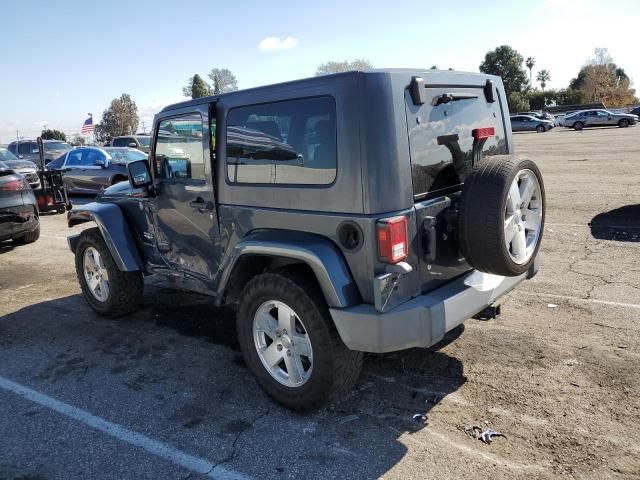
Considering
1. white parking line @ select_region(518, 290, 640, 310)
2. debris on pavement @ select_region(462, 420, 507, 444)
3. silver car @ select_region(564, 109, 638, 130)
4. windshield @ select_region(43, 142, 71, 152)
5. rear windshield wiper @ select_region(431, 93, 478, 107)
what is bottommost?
debris on pavement @ select_region(462, 420, 507, 444)

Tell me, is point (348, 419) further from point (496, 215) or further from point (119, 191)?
point (119, 191)

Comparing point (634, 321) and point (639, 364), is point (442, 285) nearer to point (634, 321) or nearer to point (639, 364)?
point (639, 364)

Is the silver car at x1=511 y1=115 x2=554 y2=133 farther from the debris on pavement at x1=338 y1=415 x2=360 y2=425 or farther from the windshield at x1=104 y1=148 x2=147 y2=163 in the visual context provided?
the debris on pavement at x1=338 y1=415 x2=360 y2=425

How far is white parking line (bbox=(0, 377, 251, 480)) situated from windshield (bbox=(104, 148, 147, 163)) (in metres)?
12.3

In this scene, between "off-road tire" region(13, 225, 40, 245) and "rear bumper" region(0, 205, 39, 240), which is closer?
"rear bumper" region(0, 205, 39, 240)

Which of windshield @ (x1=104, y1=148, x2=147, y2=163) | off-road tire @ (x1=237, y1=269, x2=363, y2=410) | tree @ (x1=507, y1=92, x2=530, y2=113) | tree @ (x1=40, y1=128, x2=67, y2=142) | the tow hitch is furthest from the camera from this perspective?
tree @ (x1=507, y1=92, x2=530, y2=113)

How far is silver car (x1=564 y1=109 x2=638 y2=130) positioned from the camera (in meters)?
36.7

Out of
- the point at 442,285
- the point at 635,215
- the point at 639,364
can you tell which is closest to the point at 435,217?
the point at 442,285

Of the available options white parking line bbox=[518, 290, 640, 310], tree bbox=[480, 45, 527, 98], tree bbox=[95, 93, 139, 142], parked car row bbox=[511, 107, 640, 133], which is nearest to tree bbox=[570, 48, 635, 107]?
tree bbox=[480, 45, 527, 98]

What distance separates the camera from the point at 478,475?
2637mm

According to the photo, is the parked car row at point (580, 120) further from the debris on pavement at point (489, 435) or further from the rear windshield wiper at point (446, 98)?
the debris on pavement at point (489, 435)

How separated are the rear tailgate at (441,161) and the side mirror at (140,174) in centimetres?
254

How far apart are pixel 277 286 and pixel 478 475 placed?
1543 mm

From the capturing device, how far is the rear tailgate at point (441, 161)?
3.07 m
